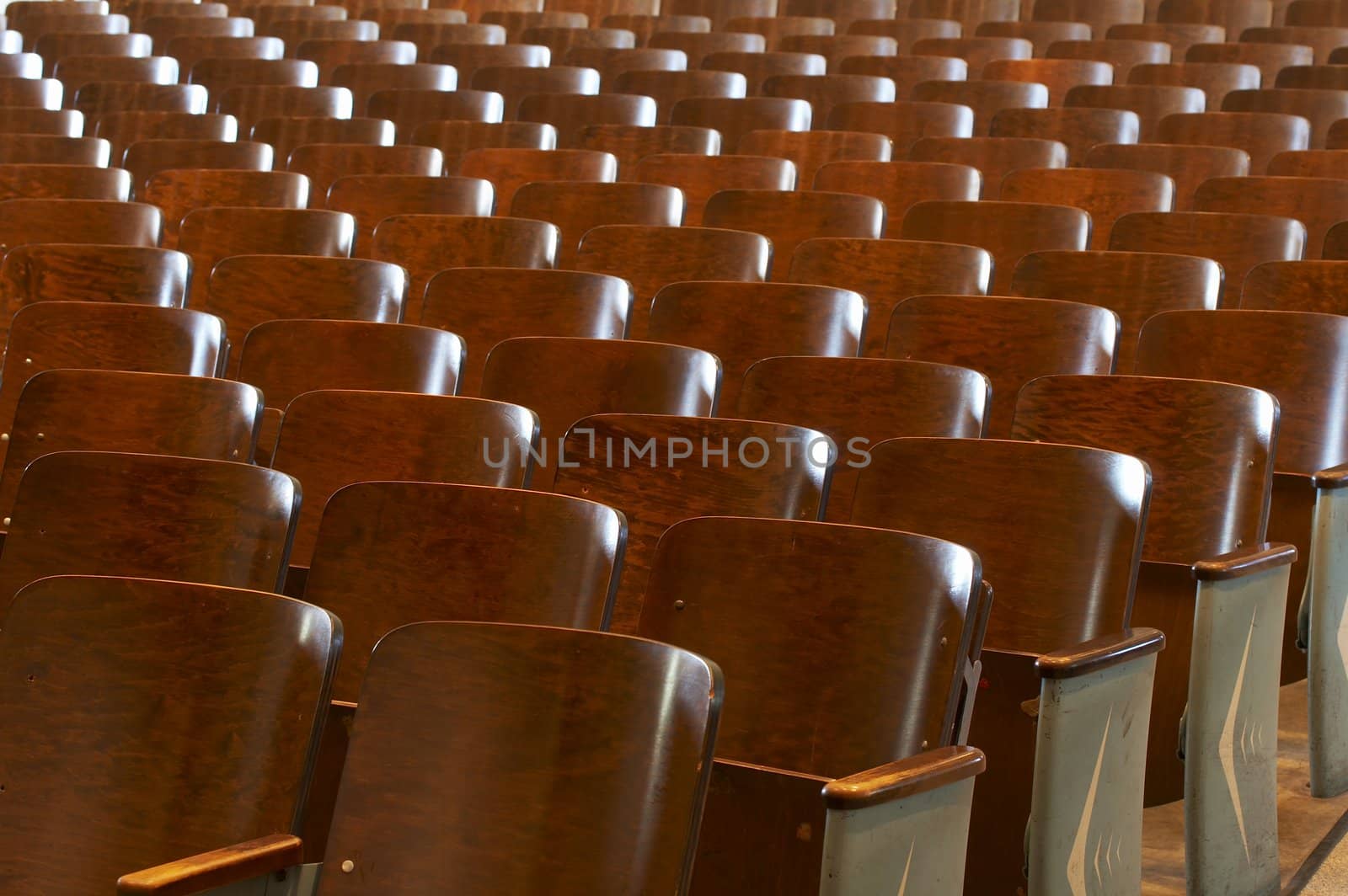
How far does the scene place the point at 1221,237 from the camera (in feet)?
3.54

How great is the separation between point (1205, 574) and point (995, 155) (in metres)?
0.80

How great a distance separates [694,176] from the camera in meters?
1.34

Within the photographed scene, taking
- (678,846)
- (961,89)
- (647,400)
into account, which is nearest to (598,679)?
(678,846)

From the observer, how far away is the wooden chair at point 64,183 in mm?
1277

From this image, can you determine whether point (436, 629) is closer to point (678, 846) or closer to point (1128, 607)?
point (678, 846)

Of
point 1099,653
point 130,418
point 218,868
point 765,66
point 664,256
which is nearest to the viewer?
point 218,868

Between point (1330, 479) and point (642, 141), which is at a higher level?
point (642, 141)

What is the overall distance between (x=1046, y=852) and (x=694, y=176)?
2.86 feet

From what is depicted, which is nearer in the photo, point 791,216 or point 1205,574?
point 1205,574

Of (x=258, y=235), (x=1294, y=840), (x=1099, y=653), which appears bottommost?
(x=1294, y=840)

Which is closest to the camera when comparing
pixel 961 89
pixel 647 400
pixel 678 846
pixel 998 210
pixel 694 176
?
pixel 678 846

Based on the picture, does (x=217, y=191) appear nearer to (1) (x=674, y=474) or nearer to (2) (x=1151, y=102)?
(1) (x=674, y=474)

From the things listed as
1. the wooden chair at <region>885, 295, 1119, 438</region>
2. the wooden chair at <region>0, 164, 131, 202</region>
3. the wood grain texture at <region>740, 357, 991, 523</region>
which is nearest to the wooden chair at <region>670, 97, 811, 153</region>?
the wooden chair at <region>0, 164, 131, 202</region>

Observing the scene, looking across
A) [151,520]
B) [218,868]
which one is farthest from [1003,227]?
[218,868]
